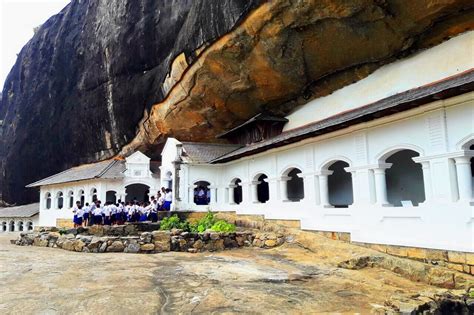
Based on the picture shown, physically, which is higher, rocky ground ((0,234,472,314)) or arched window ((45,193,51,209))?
arched window ((45,193,51,209))

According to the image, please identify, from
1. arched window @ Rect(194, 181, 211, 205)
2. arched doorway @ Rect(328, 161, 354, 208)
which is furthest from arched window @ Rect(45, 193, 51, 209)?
arched doorway @ Rect(328, 161, 354, 208)

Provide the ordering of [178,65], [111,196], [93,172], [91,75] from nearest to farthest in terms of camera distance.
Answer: [178,65]
[93,172]
[91,75]
[111,196]

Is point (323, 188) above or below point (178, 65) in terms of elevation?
below

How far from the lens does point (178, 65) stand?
61.9 ft

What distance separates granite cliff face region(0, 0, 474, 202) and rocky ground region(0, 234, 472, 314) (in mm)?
7561

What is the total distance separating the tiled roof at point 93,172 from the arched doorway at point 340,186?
15040 millimetres

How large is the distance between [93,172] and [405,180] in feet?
67.9

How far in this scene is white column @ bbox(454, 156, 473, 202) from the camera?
8078 mm

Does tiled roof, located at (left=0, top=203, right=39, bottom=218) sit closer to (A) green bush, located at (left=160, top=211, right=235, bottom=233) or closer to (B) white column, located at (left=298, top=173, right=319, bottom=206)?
(A) green bush, located at (left=160, top=211, right=235, bottom=233)

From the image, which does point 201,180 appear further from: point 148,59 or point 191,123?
point 148,59

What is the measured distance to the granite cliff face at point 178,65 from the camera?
12.7 meters

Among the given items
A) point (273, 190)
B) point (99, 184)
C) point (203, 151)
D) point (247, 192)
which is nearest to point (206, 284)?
point (273, 190)

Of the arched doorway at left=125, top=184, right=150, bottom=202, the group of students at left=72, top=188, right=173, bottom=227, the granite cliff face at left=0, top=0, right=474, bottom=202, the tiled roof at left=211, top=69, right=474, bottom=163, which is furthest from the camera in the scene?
the arched doorway at left=125, top=184, right=150, bottom=202

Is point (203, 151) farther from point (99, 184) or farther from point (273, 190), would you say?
point (99, 184)
